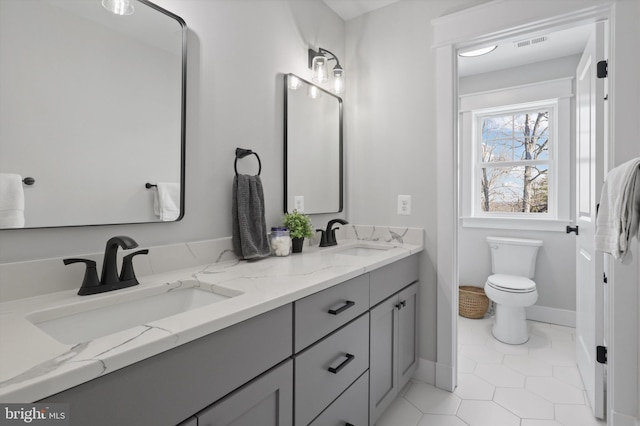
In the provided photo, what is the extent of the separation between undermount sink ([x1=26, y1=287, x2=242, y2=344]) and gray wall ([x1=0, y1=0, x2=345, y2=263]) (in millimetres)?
233

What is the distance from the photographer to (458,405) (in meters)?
1.86

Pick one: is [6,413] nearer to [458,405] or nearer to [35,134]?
[35,134]

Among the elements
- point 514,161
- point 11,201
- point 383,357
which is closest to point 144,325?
point 11,201

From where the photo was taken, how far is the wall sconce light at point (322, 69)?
204 cm

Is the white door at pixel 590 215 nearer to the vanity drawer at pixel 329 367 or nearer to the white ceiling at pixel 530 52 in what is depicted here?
the white ceiling at pixel 530 52

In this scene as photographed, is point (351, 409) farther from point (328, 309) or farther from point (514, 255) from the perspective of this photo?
point (514, 255)

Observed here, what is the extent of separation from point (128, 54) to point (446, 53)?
5.58 ft

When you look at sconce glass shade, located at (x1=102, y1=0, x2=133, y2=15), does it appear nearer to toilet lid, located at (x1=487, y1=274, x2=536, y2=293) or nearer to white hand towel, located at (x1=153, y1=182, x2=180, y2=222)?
white hand towel, located at (x1=153, y1=182, x2=180, y2=222)

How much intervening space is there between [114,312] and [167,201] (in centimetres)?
47

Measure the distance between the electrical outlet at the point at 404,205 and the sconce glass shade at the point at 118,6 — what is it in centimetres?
170

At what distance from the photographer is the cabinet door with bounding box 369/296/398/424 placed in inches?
61.1

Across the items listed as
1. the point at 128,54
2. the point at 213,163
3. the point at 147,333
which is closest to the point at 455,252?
the point at 213,163

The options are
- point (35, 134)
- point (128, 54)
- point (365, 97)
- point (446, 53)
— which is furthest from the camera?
point (365, 97)

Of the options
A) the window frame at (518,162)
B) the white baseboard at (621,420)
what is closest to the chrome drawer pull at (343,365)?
the white baseboard at (621,420)
